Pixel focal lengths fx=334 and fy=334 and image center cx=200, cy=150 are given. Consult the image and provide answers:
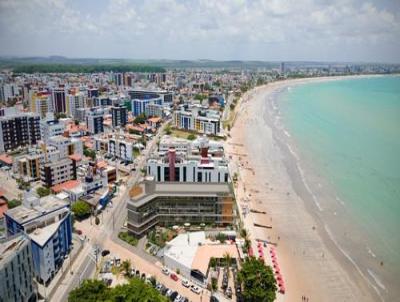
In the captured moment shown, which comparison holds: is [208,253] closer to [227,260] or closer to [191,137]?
[227,260]

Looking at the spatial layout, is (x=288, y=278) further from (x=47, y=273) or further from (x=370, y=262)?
(x=47, y=273)

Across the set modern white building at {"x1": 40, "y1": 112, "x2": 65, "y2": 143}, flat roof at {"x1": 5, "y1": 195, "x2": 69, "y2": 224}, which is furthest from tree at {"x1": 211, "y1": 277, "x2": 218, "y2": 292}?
modern white building at {"x1": 40, "y1": 112, "x2": 65, "y2": 143}

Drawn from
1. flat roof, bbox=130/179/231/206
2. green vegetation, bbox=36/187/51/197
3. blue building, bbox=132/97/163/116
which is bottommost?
green vegetation, bbox=36/187/51/197

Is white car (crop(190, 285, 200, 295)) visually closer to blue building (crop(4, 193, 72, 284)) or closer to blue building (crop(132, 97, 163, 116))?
blue building (crop(4, 193, 72, 284))

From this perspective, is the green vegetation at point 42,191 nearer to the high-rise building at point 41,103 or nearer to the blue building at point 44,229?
the blue building at point 44,229

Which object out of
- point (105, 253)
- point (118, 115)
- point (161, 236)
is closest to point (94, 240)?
point (105, 253)

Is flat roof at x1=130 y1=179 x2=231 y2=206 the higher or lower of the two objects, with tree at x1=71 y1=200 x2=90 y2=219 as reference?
higher
